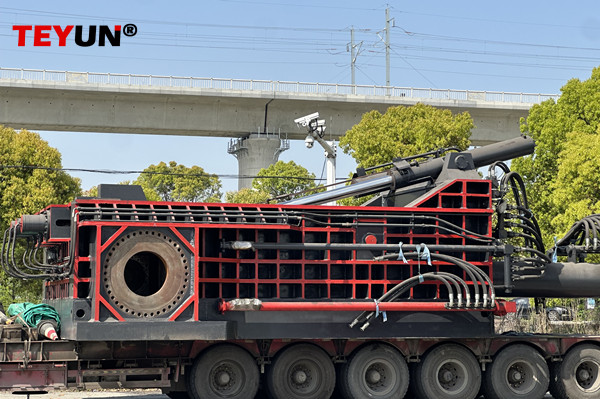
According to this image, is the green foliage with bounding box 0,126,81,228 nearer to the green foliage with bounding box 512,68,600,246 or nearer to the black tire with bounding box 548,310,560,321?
the green foliage with bounding box 512,68,600,246

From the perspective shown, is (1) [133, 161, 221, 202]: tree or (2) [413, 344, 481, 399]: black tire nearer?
(2) [413, 344, 481, 399]: black tire

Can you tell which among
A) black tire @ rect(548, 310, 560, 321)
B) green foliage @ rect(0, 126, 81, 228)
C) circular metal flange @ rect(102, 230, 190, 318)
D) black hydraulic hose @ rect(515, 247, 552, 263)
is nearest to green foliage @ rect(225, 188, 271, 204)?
green foliage @ rect(0, 126, 81, 228)

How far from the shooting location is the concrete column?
5956 centimetres

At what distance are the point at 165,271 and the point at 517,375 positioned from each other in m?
6.92

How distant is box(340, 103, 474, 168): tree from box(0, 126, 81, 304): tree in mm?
11808

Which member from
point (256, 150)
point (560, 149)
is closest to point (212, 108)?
point (256, 150)

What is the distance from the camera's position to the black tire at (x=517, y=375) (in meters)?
17.9

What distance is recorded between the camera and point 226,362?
16641 millimetres

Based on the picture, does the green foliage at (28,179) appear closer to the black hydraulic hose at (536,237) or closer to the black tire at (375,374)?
the black tire at (375,374)

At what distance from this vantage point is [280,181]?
6962 centimetres

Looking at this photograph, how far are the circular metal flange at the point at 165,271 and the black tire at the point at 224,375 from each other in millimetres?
1323

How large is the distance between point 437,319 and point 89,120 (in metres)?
41.0

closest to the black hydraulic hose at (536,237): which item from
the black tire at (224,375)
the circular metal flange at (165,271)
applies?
the black tire at (224,375)

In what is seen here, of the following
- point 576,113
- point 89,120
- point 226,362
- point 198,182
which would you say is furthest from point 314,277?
point 198,182
